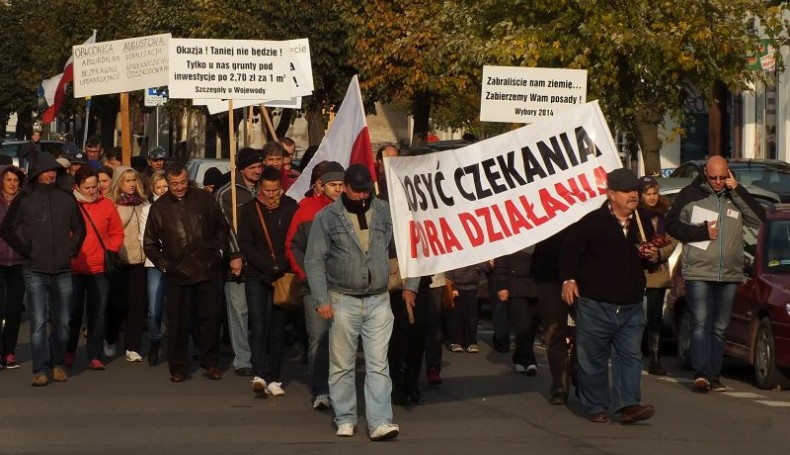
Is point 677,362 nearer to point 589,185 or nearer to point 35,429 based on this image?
point 589,185

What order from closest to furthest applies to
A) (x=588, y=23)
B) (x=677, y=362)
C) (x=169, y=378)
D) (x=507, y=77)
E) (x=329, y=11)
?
1. (x=169, y=378)
2. (x=677, y=362)
3. (x=507, y=77)
4. (x=588, y=23)
5. (x=329, y=11)

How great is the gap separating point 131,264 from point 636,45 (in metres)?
10.3

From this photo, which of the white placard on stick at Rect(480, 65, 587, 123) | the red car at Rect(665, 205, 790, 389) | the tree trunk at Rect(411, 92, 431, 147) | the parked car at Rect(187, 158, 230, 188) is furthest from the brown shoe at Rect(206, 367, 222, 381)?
the tree trunk at Rect(411, 92, 431, 147)

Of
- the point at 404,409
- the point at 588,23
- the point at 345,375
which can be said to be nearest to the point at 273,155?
the point at 404,409

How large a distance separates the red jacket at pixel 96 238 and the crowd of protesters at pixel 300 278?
0.01 metres

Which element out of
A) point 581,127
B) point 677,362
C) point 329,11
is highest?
point 329,11

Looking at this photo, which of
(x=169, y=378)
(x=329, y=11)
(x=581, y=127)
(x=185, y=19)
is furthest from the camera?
(x=185, y=19)

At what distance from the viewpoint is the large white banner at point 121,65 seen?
22.6 meters

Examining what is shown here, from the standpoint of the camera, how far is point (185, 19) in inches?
1764

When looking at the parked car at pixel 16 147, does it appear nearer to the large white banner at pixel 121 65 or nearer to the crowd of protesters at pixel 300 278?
the large white banner at pixel 121 65

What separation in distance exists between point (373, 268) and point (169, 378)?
3.95 metres

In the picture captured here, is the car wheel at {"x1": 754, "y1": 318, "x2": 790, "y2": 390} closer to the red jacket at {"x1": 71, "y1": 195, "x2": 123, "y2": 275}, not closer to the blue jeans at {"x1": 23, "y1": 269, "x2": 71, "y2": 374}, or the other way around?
the red jacket at {"x1": 71, "y1": 195, "x2": 123, "y2": 275}

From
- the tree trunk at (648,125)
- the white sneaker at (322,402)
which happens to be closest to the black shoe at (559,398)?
the white sneaker at (322,402)

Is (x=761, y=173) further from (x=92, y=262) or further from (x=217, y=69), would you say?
(x=92, y=262)
